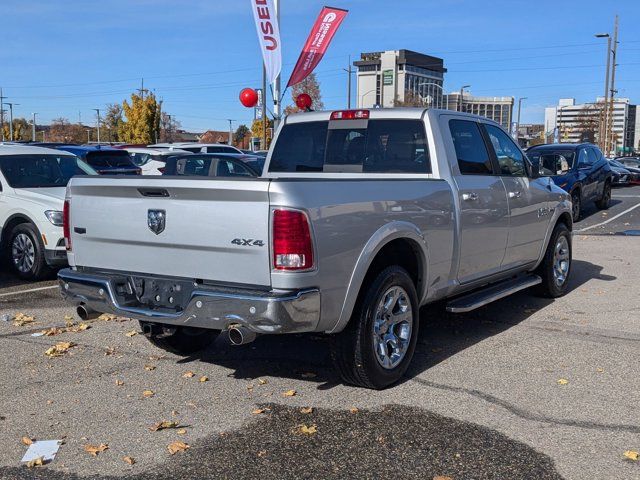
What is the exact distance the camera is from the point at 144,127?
55875mm

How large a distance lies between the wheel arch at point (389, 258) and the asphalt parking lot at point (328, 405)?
2.25ft

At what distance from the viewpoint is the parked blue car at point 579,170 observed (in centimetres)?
1569

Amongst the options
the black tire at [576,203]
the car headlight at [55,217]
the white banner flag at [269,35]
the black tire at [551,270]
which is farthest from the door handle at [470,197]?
the white banner flag at [269,35]

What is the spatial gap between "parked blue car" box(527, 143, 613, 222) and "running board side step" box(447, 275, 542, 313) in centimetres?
829

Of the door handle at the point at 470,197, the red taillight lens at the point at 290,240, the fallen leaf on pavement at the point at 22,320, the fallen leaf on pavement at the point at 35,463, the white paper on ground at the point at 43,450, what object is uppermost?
the door handle at the point at 470,197

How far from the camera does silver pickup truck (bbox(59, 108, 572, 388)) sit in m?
4.24

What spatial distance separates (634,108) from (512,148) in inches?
7212

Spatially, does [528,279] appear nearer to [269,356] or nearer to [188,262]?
[269,356]

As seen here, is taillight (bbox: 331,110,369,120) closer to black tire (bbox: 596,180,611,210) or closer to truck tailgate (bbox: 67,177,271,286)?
truck tailgate (bbox: 67,177,271,286)

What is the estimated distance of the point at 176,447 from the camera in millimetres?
4039

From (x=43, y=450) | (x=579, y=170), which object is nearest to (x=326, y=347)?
(x=43, y=450)

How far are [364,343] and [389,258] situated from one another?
0.73 meters

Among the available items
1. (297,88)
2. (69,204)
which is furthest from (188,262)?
(297,88)

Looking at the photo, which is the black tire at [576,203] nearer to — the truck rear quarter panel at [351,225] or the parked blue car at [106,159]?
the parked blue car at [106,159]
